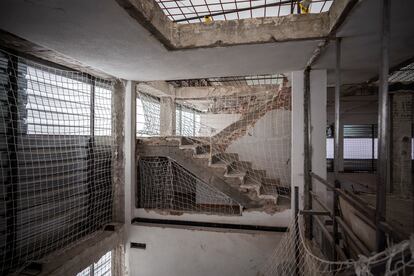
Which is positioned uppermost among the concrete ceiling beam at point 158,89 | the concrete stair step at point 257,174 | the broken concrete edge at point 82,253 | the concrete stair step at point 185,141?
the concrete ceiling beam at point 158,89

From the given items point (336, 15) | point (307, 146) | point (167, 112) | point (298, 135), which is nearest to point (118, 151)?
point (167, 112)

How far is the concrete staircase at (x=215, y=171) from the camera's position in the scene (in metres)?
3.43

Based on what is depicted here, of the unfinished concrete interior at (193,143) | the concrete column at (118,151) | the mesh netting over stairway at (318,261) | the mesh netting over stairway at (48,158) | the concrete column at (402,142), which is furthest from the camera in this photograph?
the concrete column at (402,142)

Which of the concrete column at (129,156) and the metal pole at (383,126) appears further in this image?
the concrete column at (129,156)

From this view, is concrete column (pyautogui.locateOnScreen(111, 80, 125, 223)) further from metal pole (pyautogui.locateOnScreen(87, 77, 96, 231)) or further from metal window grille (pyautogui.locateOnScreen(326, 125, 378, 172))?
metal window grille (pyautogui.locateOnScreen(326, 125, 378, 172))

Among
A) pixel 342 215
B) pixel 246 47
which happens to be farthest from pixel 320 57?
pixel 342 215

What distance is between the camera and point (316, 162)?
10.2ft

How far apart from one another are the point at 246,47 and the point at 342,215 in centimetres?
196

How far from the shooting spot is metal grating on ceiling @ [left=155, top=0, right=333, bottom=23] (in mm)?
2693

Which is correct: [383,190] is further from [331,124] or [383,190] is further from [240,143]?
[331,124]

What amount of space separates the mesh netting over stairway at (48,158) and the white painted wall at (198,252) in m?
0.85

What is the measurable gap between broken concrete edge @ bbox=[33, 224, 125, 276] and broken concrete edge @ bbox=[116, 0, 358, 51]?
2.70m

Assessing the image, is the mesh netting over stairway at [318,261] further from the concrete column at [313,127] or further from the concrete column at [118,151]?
the concrete column at [118,151]

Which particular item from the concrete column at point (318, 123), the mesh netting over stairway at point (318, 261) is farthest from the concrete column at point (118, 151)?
the concrete column at point (318, 123)
